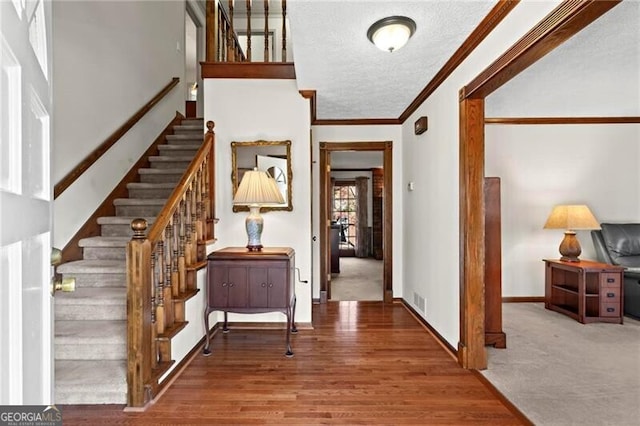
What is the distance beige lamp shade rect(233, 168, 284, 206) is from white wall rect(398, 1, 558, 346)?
1442 mm

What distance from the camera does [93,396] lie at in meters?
2.18

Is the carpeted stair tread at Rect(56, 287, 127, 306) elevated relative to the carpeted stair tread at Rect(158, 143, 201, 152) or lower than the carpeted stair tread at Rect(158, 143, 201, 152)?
lower

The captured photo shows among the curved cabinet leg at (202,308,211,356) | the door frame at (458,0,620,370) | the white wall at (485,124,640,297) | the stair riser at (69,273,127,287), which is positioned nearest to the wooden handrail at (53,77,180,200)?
the stair riser at (69,273,127,287)

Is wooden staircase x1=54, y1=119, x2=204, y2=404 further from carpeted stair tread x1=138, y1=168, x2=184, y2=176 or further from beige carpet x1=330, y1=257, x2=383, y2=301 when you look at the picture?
beige carpet x1=330, y1=257, x2=383, y2=301

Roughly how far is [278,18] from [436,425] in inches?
300

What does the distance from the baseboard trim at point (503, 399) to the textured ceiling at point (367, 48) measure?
2.34m

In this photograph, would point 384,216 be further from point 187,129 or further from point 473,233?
point 187,129

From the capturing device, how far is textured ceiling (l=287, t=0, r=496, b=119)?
2137mm

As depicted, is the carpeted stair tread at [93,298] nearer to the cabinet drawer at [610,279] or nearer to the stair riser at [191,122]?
the stair riser at [191,122]

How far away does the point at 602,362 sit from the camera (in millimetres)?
2787

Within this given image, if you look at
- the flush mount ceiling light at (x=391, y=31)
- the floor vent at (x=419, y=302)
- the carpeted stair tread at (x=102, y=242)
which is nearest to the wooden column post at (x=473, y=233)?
the flush mount ceiling light at (x=391, y=31)

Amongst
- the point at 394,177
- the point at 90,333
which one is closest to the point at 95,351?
the point at 90,333

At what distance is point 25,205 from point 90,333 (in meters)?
2.13

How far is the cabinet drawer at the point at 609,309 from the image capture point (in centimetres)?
375
